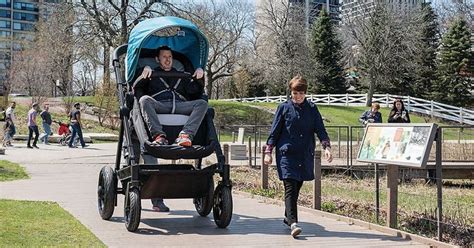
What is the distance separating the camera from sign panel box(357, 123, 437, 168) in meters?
7.00

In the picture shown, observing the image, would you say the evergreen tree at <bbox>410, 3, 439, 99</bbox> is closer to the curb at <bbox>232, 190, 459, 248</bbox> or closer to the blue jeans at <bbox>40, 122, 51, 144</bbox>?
the blue jeans at <bbox>40, 122, 51, 144</bbox>

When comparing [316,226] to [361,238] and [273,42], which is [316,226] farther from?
[273,42]

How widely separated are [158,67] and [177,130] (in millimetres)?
1047

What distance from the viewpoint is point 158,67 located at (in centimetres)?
857

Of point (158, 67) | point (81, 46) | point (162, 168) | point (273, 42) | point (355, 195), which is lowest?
point (355, 195)

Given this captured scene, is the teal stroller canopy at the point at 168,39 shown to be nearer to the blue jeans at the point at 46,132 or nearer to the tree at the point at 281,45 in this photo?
the blue jeans at the point at 46,132

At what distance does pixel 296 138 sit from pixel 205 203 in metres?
1.82

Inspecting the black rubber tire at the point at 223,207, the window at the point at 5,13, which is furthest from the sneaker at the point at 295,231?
the window at the point at 5,13

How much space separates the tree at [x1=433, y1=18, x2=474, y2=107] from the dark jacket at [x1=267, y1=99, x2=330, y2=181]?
56325mm

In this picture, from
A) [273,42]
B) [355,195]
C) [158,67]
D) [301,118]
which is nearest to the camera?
[301,118]

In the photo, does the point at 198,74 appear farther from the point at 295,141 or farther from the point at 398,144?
the point at 398,144

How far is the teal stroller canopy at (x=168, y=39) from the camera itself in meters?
8.34

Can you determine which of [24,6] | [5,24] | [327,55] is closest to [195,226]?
[327,55]

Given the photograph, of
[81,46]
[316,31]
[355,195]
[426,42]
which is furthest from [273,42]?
[355,195]
